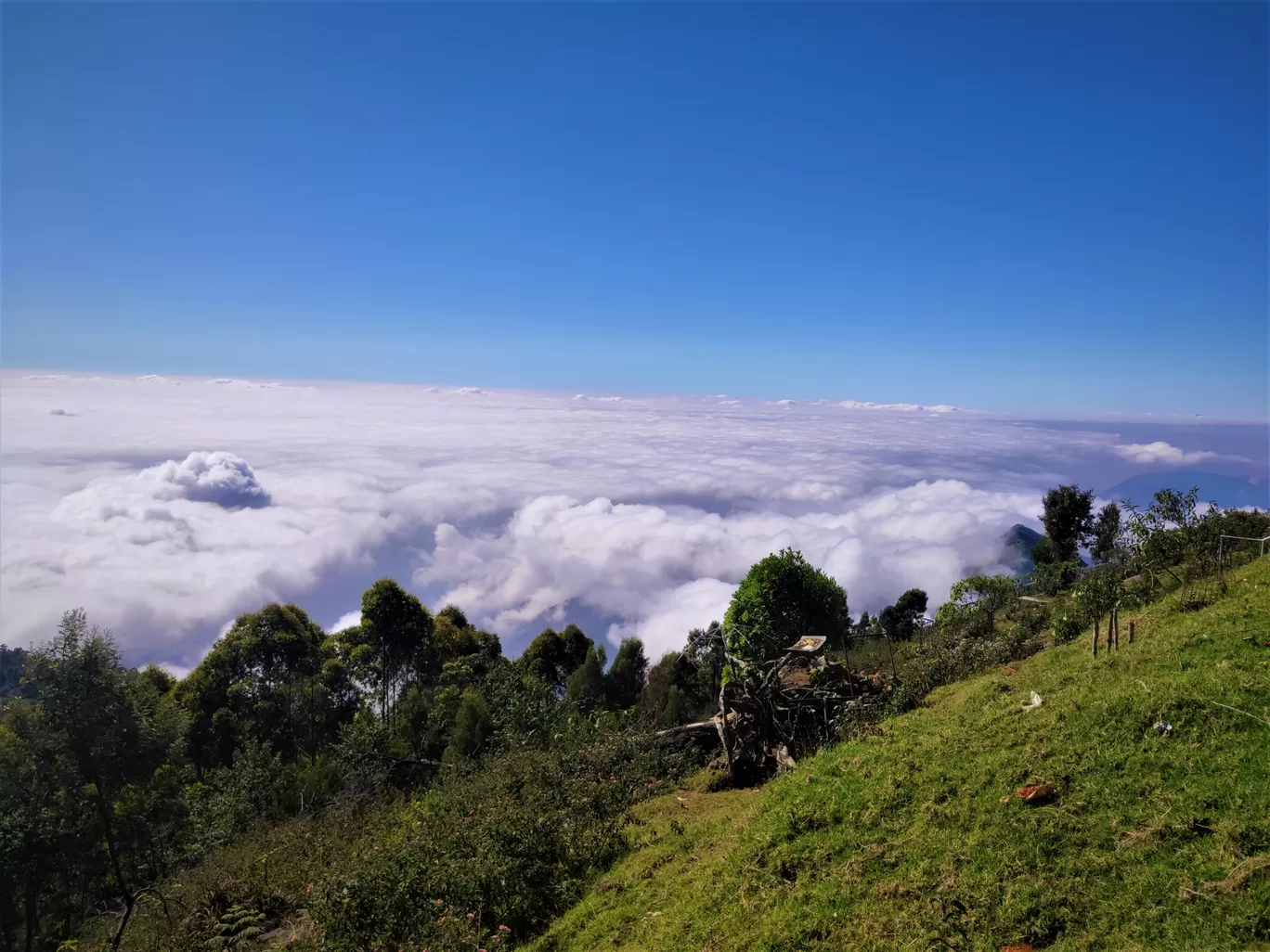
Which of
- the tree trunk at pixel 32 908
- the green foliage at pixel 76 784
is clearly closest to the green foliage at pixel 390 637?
the green foliage at pixel 76 784

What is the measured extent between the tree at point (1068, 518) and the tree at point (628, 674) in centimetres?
2338

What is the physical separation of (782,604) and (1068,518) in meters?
21.0

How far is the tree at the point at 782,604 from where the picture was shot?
23.2 meters

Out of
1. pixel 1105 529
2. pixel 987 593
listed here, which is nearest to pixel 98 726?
pixel 987 593

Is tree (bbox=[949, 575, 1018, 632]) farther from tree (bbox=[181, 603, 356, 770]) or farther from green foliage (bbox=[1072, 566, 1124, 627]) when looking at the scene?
tree (bbox=[181, 603, 356, 770])

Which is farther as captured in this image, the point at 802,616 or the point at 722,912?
the point at 802,616

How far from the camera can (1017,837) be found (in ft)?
18.1

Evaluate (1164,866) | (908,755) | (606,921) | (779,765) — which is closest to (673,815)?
(779,765)

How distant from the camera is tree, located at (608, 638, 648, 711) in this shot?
100 ft

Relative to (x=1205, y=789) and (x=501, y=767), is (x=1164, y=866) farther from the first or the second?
(x=501, y=767)

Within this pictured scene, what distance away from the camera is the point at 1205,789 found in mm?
5230

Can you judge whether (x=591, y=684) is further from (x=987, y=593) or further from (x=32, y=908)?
(x=32, y=908)

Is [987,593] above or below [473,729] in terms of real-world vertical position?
above

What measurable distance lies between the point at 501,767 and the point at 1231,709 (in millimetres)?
11568
